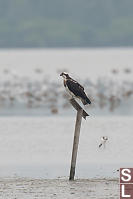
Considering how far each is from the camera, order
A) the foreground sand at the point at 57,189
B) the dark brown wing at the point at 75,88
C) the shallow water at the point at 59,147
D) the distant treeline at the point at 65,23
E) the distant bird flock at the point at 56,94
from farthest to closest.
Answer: the distant treeline at the point at 65,23 → the distant bird flock at the point at 56,94 → the shallow water at the point at 59,147 → the dark brown wing at the point at 75,88 → the foreground sand at the point at 57,189

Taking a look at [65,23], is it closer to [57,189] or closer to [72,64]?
[72,64]

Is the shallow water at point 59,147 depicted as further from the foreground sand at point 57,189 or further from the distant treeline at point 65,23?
the distant treeline at point 65,23

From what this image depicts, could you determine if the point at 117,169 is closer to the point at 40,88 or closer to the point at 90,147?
the point at 90,147

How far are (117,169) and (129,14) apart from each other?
122 m

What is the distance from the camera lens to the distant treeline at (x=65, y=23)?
121438mm

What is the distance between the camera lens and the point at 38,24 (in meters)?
129

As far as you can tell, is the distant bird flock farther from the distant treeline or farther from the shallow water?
the distant treeline

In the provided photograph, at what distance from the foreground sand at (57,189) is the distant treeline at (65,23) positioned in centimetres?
10283

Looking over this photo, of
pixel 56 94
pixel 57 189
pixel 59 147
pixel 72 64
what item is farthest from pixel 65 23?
pixel 57 189

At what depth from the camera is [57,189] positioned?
12.4 metres

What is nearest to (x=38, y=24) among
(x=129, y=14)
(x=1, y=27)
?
(x=1, y=27)

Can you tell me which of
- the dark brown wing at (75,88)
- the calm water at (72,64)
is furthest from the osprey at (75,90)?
the calm water at (72,64)

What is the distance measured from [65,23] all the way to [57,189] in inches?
4731

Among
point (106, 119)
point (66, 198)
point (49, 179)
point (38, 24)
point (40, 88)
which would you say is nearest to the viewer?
point (66, 198)
